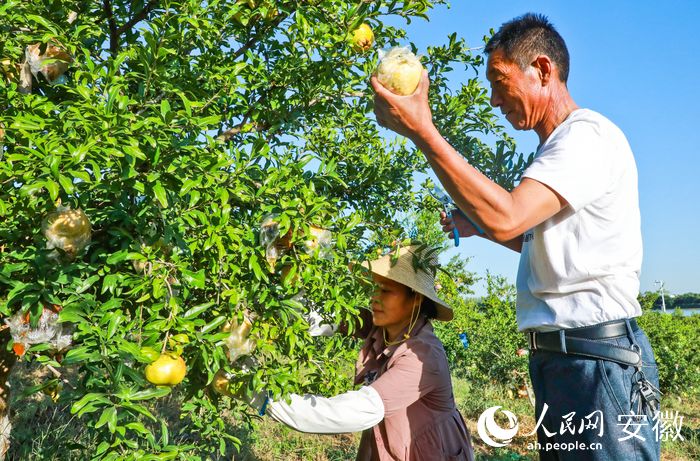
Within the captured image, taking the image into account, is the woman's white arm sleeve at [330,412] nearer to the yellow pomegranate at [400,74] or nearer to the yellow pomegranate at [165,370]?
the yellow pomegranate at [165,370]

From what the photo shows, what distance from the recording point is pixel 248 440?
14.3ft

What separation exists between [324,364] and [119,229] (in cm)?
77

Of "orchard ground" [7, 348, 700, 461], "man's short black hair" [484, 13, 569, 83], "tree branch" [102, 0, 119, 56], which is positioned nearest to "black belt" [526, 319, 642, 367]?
"man's short black hair" [484, 13, 569, 83]

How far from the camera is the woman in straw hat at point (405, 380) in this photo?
2.01 meters

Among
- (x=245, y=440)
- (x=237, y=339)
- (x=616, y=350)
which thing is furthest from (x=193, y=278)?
(x=245, y=440)

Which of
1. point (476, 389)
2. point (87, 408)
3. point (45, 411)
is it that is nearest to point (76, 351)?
point (87, 408)

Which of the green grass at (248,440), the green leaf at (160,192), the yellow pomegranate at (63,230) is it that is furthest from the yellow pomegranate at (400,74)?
the green grass at (248,440)

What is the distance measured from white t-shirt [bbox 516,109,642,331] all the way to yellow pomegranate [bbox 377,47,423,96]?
1.21ft

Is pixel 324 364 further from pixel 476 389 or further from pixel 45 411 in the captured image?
pixel 476 389

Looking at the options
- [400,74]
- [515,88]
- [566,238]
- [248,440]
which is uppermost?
[515,88]

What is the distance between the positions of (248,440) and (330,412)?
2854 mm

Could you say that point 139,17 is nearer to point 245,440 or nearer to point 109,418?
point 109,418

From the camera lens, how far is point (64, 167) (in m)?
1.16

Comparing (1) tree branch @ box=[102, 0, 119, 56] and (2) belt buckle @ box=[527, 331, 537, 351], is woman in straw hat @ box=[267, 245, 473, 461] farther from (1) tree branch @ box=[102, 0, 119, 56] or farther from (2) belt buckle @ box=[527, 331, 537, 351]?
(1) tree branch @ box=[102, 0, 119, 56]
